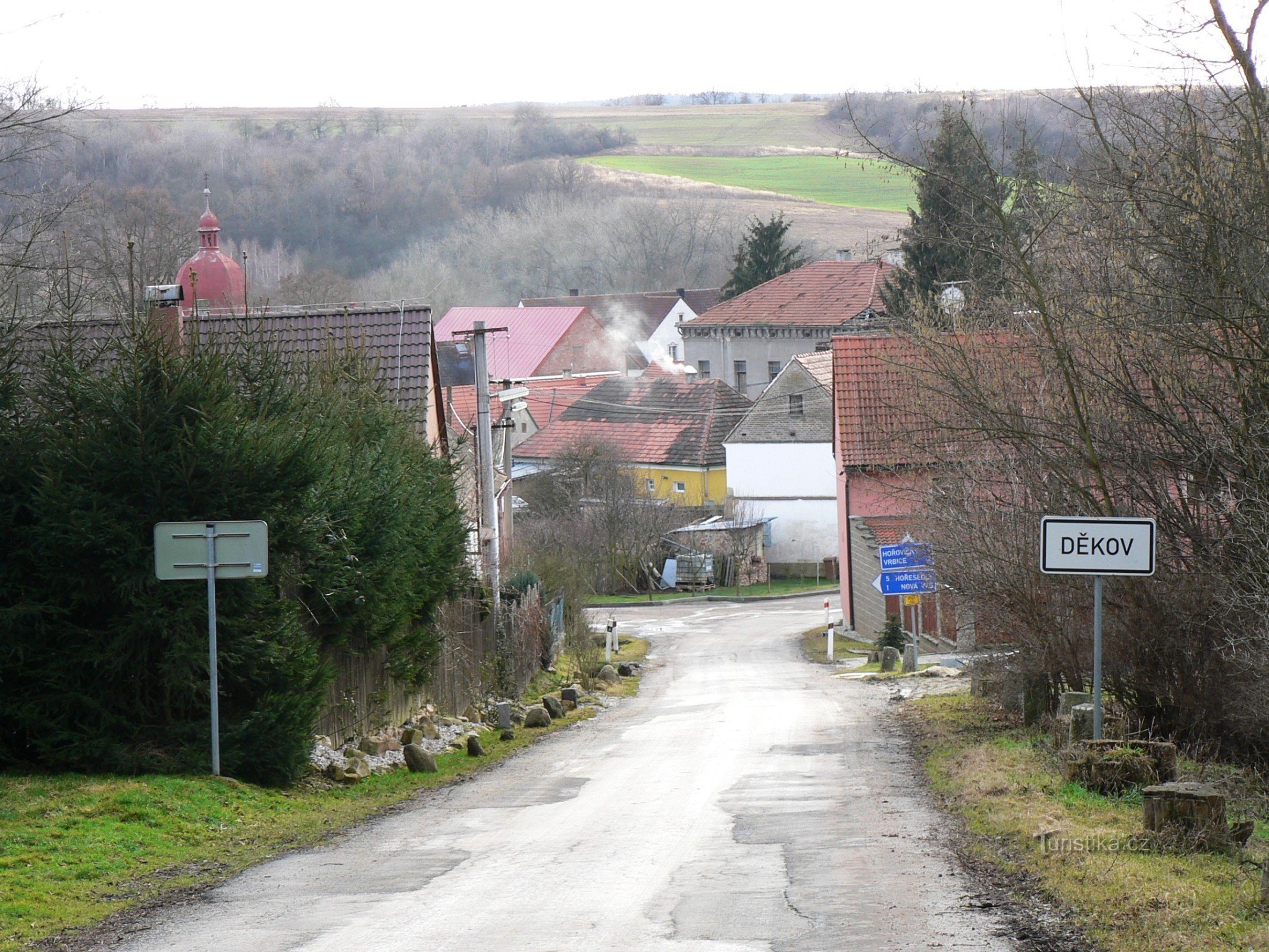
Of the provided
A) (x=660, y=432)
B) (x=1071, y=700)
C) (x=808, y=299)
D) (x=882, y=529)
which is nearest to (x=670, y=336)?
(x=808, y=299)

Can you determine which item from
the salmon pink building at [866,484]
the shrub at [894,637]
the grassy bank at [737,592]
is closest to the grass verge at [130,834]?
the shrub at [894,637]

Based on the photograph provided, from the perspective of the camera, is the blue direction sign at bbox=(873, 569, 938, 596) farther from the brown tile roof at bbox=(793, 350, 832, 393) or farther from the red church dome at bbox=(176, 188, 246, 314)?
the brown tile roof at bbox=(793, 350, 832, 393)

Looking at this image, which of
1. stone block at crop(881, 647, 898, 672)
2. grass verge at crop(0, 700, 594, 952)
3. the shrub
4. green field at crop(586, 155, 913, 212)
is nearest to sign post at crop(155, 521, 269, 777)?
grass verge at crop(0, 700, 594, 952)

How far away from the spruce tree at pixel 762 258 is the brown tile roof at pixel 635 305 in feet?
40.2

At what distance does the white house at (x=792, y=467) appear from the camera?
194 feet

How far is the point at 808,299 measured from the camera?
7931 centimetres

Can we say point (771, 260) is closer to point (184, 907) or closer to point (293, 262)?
point (293, 262)

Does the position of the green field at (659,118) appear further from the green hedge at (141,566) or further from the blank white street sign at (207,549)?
the blank white street sign at (207,549)

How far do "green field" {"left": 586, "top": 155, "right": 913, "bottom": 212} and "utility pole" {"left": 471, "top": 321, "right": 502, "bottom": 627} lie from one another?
85669mm

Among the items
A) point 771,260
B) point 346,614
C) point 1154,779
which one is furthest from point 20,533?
point 771,260

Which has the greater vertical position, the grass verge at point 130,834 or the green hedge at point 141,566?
the green hedge at point 141,566

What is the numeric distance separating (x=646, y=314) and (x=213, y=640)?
294 ft

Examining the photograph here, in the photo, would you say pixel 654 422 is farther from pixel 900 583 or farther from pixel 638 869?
pixel 638 869

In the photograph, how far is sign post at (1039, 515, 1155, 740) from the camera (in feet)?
36.1
